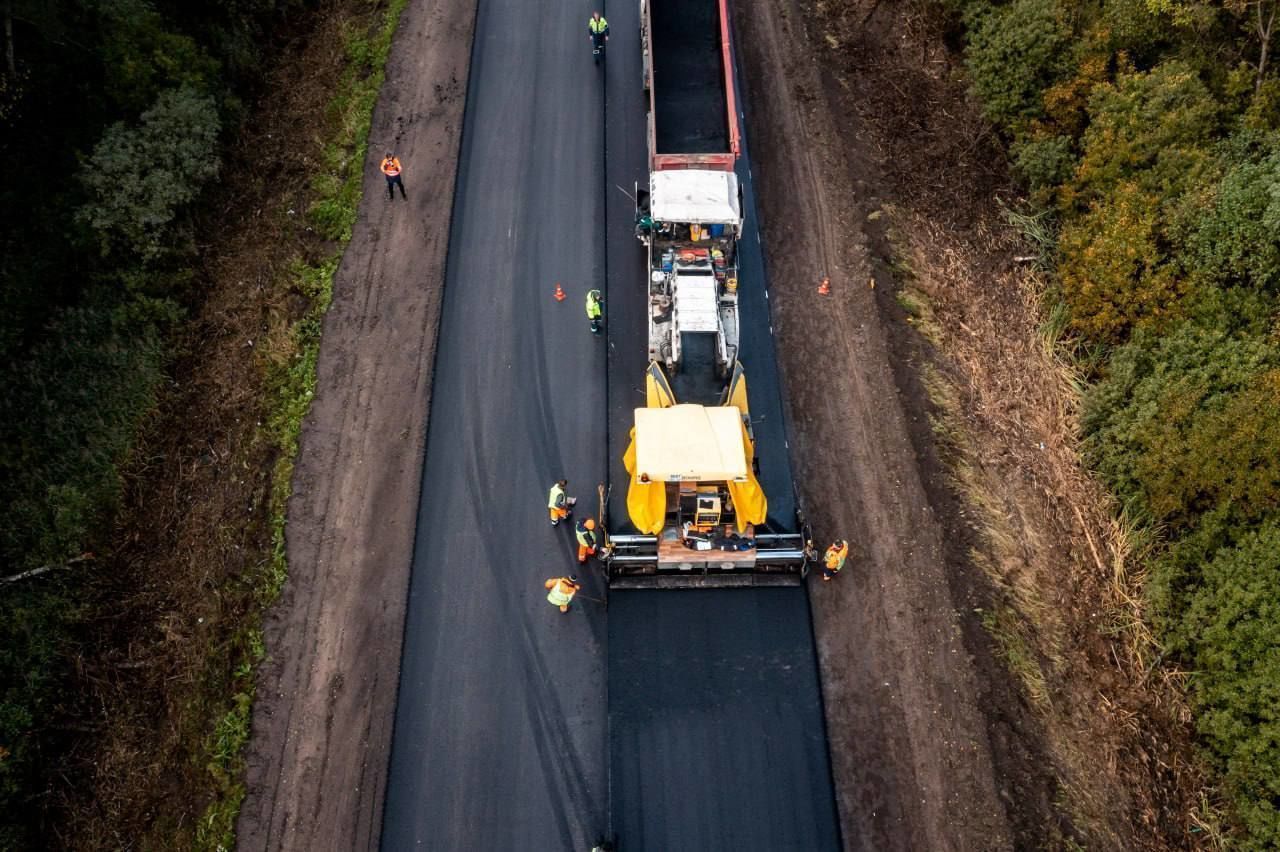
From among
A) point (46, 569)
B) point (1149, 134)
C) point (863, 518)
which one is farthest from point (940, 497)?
point (46, 569)

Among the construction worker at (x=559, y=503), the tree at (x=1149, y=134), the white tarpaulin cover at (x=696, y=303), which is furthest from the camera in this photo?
the tree at (x=1149, y=134)

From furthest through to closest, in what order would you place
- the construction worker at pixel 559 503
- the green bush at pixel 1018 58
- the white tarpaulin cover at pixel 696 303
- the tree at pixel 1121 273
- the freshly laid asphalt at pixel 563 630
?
the green bush at pixel 1018 58 → the tree at pixel 1121 273 → the white tarpaulin cover at pixel 696 303 → the construction worker at pixel 559 503 → the freshly laid asphalt at pixel 563 630

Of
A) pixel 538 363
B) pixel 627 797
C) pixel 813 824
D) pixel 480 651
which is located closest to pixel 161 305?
pixel 538 363

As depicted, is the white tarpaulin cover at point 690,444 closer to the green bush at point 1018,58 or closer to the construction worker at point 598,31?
the green bush at point 1018,58

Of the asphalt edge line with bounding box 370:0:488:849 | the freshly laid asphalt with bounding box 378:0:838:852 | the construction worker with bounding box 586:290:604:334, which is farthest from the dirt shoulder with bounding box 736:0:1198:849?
the asphalt edge line with bounding box 370:0:488:849

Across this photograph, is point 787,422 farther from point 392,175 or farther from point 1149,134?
point 392,175

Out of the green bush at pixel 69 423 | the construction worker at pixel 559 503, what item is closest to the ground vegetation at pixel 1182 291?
the construction worker at pixel 559 503

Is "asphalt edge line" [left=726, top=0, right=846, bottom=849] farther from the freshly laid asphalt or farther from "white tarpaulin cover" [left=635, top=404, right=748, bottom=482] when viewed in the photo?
"white tarpaulin cover" [left=635, top=404, right=748, bottom=482]

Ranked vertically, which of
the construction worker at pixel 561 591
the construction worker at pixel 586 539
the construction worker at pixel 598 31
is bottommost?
the construction worker at pixel 561 591
